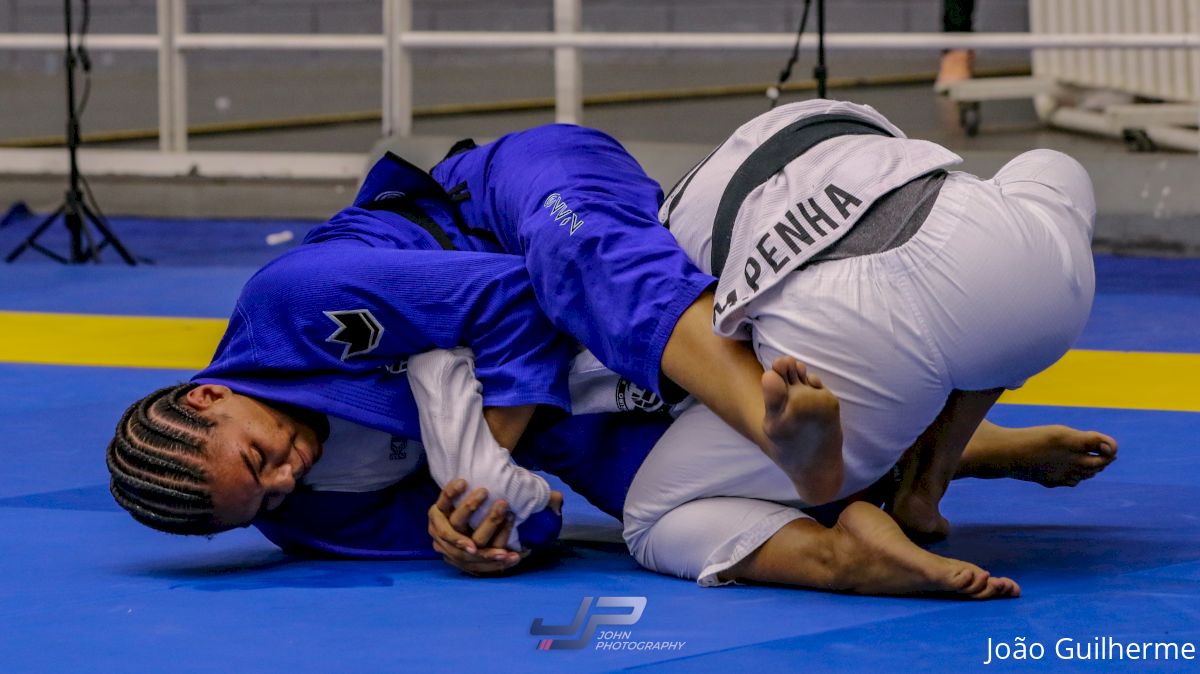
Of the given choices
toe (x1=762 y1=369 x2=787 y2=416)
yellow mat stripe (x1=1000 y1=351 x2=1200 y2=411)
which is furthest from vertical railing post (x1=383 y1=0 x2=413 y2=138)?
toe (x1=762 y1=369 x2=787 y2=416)

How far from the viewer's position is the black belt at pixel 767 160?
2.14 metres

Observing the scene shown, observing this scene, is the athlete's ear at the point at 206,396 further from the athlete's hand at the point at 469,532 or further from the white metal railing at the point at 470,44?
the white metal railing at the point at 470,44

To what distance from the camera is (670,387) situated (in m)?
2.13

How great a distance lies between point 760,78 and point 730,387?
385 inches

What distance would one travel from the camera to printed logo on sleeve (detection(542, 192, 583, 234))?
2.14 meters

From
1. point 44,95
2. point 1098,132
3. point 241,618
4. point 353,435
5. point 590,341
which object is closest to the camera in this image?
point 241,618

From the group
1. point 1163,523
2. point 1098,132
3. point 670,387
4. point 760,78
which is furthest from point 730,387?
point 760,78

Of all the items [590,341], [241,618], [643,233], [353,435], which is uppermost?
[643,233]

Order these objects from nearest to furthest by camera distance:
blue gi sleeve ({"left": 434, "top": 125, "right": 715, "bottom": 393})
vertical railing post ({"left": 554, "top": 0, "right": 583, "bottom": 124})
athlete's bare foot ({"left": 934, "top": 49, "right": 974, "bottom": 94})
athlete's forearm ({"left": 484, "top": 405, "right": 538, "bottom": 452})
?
blue gi sleeve ({"left": 434, "top": 125, "right": 715, "bottom": 393}), athlete's forearm ({"left": 484, "top": 405, "right": 538, "bottom": 452}), vertical railing post ({"left": 554, "top": 0, "right": 583, "bottom": 124}), athlete's bare foot ({"left": 934, "top": 49, "right": 974, "bottom": 94})

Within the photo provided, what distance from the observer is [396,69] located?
19.6 feet

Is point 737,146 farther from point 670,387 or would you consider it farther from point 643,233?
point 670,387

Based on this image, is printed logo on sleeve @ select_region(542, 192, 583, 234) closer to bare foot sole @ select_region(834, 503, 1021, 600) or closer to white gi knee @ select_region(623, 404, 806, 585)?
white gi knee @ select_region(623, 404, 806, 585)

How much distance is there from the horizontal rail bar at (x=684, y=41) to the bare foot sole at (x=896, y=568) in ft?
11.6

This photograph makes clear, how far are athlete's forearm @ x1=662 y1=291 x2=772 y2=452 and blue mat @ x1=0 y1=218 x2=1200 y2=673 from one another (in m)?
0.24
